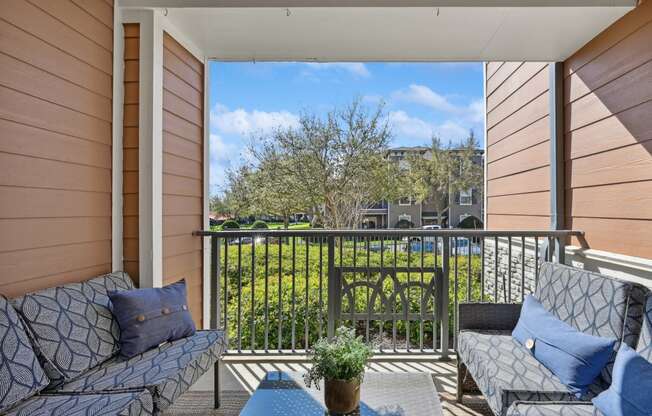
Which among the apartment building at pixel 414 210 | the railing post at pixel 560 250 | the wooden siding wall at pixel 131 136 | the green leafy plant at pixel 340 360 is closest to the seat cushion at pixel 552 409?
the green leafy plant at pixel 340 360

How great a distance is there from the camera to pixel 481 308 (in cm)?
236

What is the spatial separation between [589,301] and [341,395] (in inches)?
53.6

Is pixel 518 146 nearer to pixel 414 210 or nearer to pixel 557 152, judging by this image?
pixel 557 152

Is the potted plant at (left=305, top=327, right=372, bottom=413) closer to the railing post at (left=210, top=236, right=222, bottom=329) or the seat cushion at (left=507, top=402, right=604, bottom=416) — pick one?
the seat cushion at (left=507, top=402, right=604, bottom=416)

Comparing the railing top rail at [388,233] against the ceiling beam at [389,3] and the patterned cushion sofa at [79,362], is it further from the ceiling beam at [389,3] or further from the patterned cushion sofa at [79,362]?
the ceiling beam at [389,3]

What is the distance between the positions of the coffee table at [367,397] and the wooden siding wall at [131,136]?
1.26 m

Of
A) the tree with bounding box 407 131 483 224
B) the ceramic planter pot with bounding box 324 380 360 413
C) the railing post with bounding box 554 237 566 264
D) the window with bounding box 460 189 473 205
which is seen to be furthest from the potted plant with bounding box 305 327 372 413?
the window with bounding box 460 189 473 205

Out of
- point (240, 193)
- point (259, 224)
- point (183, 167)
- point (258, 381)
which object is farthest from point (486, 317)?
point (240, 193)

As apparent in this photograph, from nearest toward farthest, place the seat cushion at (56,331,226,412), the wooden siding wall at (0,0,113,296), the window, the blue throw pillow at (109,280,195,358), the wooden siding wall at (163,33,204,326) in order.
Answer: the seat cushion at (56,331,226,412) < the wooden siding wall at (0,0,113,296) < the blue throw pillow at (109,280,195,358) < the wooden siding wall at (163,33,204,326) < the window

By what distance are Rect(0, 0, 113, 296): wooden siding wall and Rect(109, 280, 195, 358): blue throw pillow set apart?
0.38 metres

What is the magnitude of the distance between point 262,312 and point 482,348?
2096 millimetres

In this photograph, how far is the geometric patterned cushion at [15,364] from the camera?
1367 millimetres

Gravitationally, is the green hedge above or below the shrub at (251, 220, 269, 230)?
below

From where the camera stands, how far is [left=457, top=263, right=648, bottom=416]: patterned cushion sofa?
5.20 ft
